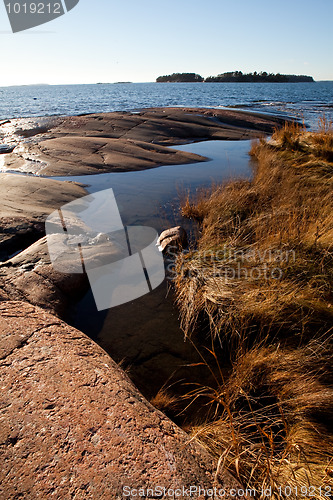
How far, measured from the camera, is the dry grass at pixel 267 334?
1.50m

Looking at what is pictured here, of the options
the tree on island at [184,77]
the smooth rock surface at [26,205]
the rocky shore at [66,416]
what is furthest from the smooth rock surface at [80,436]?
the tree on island at [184,77]

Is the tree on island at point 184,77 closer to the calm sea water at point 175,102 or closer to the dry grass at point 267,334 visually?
the calm sea water at point 175,102

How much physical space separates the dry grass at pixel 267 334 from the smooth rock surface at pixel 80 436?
0.27 meters

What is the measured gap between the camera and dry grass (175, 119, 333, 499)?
1.50 m

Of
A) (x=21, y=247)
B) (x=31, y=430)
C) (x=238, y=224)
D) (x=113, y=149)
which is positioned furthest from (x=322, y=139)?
(x=31, y=430)

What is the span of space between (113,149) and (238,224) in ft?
21.2

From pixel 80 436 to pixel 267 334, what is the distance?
1.50 m

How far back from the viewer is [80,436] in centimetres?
138

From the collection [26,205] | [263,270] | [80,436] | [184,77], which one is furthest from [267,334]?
[184,77]

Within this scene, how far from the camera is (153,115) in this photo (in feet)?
45.9

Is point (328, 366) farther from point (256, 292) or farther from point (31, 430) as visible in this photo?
point (31, 430)

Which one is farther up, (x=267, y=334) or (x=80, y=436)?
(x=80, y=436)

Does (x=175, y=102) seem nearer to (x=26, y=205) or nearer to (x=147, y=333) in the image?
(x=26, y=205)

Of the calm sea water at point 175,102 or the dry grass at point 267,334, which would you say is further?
the calm sea water at point 175,102
